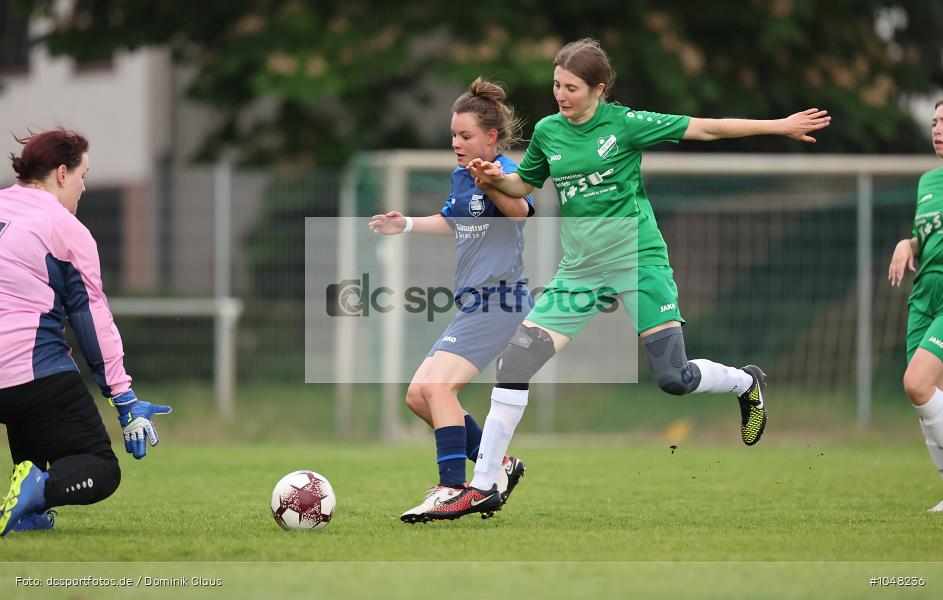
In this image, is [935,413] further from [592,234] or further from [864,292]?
[864,292]

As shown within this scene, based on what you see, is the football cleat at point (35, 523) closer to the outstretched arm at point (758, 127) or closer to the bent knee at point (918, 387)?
the outstretched arm at point (758, 127)

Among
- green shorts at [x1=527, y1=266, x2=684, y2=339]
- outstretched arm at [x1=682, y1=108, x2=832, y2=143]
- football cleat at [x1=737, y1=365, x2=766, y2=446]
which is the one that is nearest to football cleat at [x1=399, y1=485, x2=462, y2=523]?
green shorts at [x1=527, y1=266, x2=684, y2=339]

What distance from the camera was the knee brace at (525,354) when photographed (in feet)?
20.5

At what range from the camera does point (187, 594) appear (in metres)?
4.30

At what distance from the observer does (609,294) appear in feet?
21.0

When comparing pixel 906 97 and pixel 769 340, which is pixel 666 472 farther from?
pixel 906 97

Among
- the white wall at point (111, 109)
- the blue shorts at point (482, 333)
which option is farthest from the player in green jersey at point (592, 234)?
the white wall at point (111, 109)

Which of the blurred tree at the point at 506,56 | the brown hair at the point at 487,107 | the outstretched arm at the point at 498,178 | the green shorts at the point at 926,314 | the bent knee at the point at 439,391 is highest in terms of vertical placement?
the blurred tree at the point at 506,56

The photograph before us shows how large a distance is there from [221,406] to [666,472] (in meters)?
5.60

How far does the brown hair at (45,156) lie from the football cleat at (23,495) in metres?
1.32

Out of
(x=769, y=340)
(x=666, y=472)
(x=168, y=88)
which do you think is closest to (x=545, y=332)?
(x=666, y=472)

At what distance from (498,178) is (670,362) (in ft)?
4.00

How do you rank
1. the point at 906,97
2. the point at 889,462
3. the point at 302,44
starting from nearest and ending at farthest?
1. the point at 889,462
2. the point at 302,44
3. the point at 906,97

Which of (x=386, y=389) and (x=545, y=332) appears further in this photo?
(x=386, y=389)
